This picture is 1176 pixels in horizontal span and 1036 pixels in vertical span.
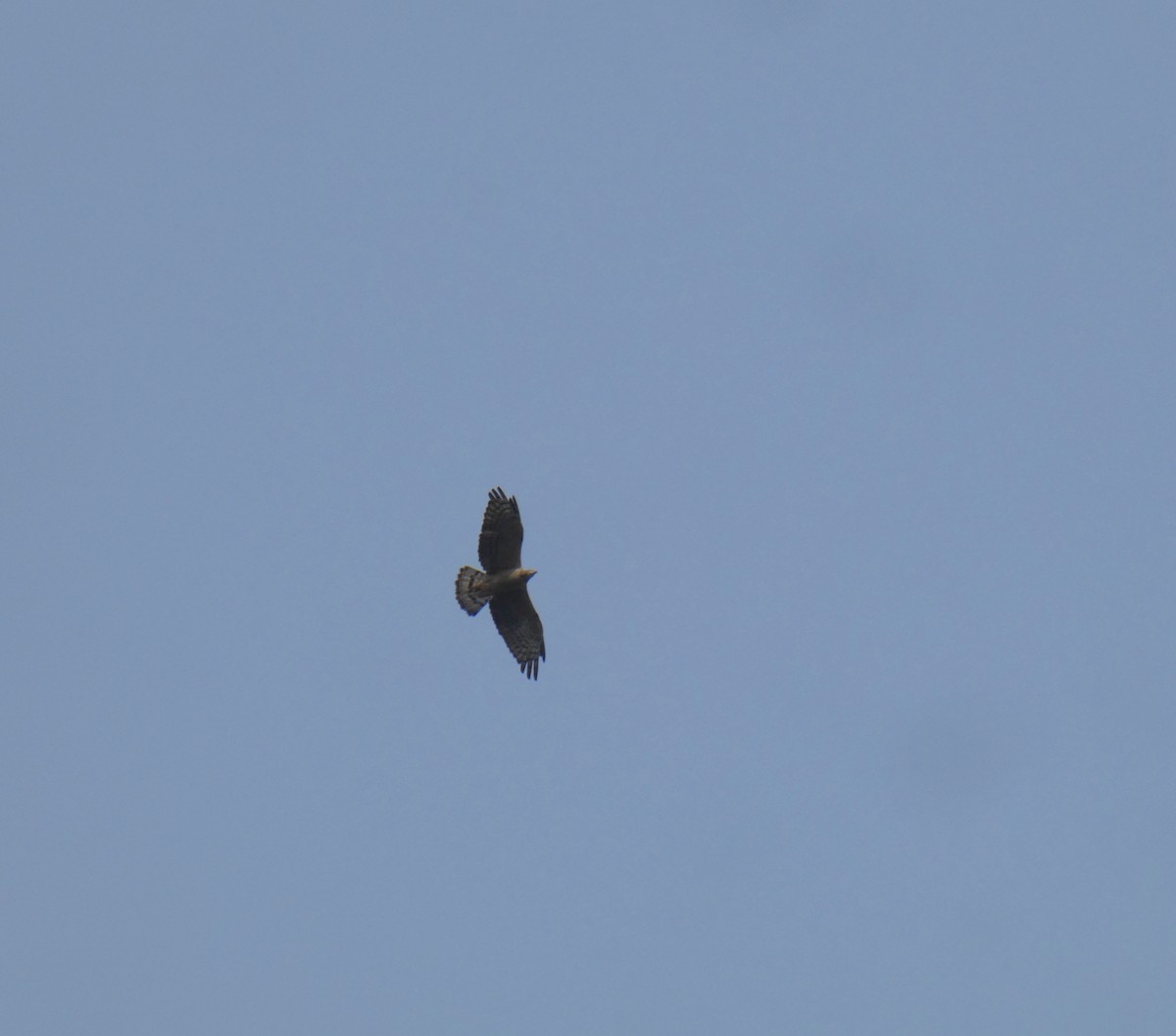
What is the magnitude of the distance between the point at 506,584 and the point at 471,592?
0.80 m

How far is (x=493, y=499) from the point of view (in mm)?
52594

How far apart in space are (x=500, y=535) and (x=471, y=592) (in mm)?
1492

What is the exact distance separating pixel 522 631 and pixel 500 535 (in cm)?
241

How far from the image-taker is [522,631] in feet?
177

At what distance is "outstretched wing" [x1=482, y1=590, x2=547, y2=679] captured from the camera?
5369 cm

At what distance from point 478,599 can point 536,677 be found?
2.05 m

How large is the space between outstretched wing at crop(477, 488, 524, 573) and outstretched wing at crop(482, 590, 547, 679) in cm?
99

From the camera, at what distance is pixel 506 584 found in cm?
5306

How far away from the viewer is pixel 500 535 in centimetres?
5269

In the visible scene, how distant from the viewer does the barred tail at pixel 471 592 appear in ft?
175

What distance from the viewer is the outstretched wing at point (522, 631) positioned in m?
53.7

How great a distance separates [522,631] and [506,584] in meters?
1.36

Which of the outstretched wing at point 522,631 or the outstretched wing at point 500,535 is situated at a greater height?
the outstretched wing at point 500,535

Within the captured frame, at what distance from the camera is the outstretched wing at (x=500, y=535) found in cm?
5253
